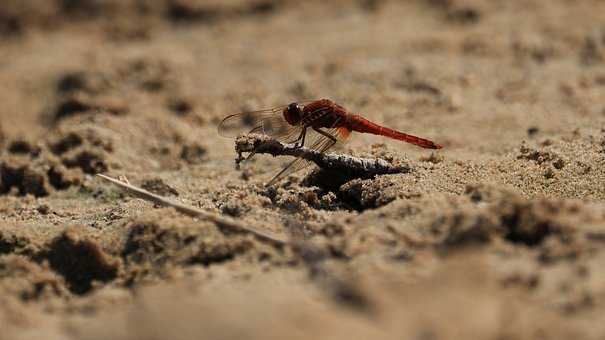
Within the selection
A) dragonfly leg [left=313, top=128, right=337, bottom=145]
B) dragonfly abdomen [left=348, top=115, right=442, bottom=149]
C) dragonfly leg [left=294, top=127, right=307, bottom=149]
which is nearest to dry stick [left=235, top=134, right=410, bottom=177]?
dragonfly leg [left=294, top=127, right=307, bottom=149]

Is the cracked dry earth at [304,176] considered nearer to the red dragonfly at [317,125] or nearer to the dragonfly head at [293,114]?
the red dragonfly at [317,125]

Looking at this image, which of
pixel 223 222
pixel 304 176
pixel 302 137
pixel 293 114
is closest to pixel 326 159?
pixel 304 176

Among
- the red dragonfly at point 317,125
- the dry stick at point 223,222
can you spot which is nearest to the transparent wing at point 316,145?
the red dragonfly at point 317,125

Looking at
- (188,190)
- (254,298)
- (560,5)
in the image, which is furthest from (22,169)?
(560,5)

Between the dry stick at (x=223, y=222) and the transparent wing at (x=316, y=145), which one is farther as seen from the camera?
the transparent wing at (x=316, y=145)

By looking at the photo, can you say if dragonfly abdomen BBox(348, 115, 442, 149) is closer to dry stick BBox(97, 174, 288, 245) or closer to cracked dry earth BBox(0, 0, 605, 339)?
cracked dry earth BBox(0, 0, 605, 339)

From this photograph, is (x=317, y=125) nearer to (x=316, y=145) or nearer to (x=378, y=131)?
(x=316, y=145)
